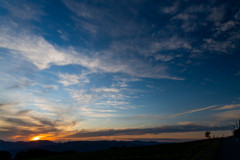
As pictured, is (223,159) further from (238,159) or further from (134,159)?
(134,159)

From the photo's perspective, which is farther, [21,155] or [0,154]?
[21,155]

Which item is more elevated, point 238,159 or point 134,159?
point 238,159

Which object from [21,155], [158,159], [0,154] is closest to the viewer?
[158,159]

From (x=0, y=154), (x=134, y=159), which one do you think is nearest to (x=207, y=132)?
(x=134, y=159)

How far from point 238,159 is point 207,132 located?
189m

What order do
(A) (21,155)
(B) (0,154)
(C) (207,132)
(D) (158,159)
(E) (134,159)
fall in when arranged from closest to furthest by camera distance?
(D) (158,159)
(E) (134,159)
(B) (0,154)
(A) (21,155)
(C) (207,132)

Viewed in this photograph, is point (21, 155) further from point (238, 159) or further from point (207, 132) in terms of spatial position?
point (207, 132)

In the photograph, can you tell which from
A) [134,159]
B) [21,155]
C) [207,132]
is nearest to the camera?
[134,159]

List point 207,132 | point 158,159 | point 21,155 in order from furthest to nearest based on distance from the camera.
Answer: point 207,132
point 21,155
point 158,159

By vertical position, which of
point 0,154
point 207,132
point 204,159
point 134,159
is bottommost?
point 207,132

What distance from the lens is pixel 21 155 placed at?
87.6m

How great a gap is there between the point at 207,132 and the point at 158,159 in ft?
594

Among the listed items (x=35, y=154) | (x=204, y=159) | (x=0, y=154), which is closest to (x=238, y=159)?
(x=204, y=159)

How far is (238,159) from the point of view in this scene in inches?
764
